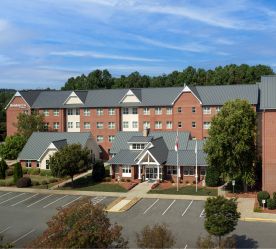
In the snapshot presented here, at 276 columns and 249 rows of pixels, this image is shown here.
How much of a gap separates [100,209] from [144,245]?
3.09m

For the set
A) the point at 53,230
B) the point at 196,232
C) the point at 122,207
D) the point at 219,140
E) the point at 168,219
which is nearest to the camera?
the point at 53,230

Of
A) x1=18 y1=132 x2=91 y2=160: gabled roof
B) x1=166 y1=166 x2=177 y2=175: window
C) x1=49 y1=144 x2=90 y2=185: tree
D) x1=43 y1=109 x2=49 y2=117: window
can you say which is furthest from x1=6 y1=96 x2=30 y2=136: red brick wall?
x1=166 y1=166 x2=177 y2=175: window

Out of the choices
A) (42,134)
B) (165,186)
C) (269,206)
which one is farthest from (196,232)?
(42,134)

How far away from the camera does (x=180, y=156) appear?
2189 inches

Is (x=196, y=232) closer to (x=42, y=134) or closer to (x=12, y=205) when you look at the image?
(x=12, y=205)

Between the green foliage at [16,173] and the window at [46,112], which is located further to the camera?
the window at [46,112]

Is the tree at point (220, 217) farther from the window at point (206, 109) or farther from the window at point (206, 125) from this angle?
the window at point (206, 109)

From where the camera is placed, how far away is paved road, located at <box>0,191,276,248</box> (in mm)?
32219

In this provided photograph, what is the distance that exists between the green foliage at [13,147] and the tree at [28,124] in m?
2.15

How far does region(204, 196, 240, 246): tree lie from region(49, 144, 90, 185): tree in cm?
2417

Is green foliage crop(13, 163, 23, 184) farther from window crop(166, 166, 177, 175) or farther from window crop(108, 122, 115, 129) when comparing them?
window crop(108, 122, 115, 129)

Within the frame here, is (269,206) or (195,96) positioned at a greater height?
(195,96)

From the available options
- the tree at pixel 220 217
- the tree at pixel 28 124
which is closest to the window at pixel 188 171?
the tree at pixel 220 217

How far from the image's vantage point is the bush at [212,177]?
165 ft
